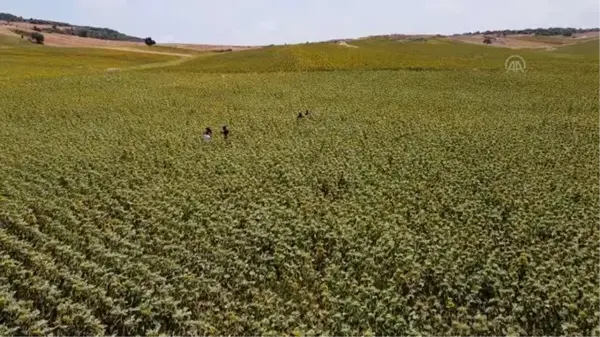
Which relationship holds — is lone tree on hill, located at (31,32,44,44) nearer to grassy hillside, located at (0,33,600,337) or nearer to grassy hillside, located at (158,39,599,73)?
grassy hillside, located at (158,39,599,73)

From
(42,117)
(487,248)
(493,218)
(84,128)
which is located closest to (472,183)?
(493,218)

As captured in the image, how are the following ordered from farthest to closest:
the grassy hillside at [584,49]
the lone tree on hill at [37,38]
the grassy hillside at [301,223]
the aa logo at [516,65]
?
the lone tree on hill at [37,38] < the grassy hillside at [584,49] < the aa logo at [516,65] < the grassy hillside at [301,223]

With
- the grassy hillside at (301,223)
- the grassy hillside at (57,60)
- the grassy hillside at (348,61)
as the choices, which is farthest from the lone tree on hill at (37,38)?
the grassy hillside at (301,223)

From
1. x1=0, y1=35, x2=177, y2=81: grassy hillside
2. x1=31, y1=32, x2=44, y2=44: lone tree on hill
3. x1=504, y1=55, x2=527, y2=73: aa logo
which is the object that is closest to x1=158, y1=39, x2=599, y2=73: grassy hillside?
x1=504, y1=55, x2=527, y2=73: aa logo

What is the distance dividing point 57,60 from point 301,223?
72313mm

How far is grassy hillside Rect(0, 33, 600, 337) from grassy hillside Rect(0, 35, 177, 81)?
25.9 meters

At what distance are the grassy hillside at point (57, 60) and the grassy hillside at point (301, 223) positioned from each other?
25903 mm

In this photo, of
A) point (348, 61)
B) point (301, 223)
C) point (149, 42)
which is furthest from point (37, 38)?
point (301, 223)

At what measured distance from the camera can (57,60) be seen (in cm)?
7756

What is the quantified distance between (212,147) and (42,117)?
15808mm

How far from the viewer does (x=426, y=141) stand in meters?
28.2

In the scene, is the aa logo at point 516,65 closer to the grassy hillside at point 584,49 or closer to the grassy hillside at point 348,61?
the grassy hillside at point 348,61

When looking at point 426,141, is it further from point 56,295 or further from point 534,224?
point 56,295

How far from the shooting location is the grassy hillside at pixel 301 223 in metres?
10.7
